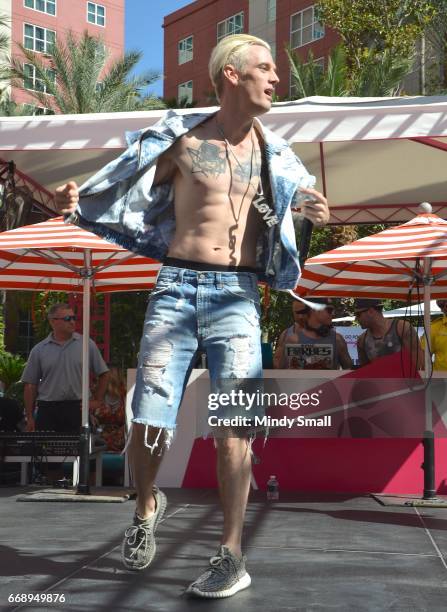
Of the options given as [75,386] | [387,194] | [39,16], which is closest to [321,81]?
[387,194]

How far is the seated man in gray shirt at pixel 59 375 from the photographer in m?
8.63

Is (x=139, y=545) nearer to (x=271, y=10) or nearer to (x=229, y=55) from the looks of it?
(x=229, y=55)

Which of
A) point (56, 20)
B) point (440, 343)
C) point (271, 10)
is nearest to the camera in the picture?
point (440, 343)

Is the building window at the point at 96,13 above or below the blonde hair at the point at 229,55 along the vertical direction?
above

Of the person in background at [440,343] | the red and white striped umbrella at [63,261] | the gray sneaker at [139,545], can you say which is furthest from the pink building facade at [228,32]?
the gray sneaker at [139,545]

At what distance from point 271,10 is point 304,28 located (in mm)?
2856

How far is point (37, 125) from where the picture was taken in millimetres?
7676

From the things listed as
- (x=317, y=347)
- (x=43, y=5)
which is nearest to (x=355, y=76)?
(x=317, y=347)

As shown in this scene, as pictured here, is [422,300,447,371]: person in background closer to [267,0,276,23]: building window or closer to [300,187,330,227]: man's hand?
[300,187,330,227]: man's hand

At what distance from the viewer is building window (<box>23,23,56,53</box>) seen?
53094mm

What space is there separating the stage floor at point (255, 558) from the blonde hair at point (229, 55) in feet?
5.92

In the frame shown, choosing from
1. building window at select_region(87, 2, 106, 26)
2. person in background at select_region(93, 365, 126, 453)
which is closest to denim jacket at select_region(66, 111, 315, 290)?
person in background at select_region(93, 365, 126, 453)

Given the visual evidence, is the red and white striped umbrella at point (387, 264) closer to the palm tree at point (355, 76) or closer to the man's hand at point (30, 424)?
the man's hand at point (30, 424)

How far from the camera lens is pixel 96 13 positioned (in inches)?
2259
